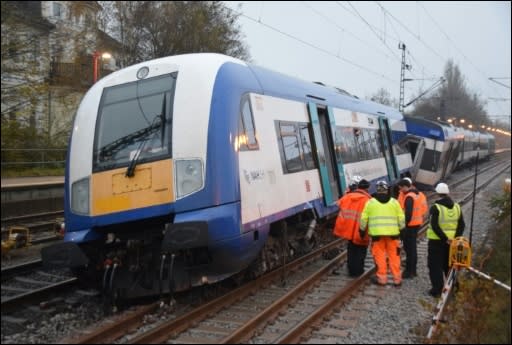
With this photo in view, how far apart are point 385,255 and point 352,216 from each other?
0.79m

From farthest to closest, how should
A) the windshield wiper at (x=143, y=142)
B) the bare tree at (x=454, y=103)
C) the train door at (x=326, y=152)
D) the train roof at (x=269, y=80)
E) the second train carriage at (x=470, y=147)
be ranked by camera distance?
the bare tree at (x=454, y=103)
the second train carriage at (x=470, y=147)
the train door at (x=326, y=152)
the train roof at (x=269, y=80)
the windshield wiper at (x=143, y=142)

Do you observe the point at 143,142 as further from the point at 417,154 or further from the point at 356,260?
the point at 417,154

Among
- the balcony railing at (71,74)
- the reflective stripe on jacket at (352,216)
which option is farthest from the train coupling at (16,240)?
the balcony railing at (71,74)

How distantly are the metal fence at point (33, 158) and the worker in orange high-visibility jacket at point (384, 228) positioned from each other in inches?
499

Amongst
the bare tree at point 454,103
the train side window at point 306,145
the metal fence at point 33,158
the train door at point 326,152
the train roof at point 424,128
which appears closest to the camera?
the train side window at point 306,145

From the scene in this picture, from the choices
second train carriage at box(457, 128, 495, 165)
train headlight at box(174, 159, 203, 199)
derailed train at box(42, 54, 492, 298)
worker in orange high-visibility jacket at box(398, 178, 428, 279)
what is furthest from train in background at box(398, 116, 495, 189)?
train headlight at box(174, 159, 203, 199)

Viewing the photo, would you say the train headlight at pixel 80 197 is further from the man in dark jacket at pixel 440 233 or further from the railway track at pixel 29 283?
the man in dark jacket at pixel 440 233

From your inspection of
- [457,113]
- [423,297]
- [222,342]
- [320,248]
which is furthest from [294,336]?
[457,113]

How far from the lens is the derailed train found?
6258 mm

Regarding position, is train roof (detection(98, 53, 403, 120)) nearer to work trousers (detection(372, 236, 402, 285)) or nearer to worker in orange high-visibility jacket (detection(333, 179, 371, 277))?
worker in orange high-visibility jacket (detection(333, 179, 371, 277))

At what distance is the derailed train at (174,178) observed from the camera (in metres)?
6.26

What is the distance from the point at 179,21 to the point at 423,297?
17.7 m

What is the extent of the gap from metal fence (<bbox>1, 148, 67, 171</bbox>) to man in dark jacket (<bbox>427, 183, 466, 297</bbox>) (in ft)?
44.7

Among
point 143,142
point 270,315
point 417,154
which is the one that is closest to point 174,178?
point 143,142
